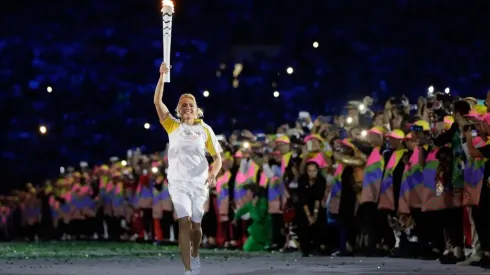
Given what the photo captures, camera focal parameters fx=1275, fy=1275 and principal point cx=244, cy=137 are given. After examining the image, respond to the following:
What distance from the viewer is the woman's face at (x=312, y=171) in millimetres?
23258

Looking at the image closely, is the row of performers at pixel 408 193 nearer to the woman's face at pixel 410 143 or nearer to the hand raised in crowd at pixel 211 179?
the woman's face at pixel 410 143

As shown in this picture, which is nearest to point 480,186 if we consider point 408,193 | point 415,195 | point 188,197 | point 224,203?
point 415,195

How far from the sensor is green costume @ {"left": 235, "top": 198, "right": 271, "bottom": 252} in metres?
25.8

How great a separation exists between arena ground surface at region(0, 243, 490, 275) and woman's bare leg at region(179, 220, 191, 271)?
49.3 inches

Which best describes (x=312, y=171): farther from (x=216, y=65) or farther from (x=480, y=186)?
(x=216, y=65)

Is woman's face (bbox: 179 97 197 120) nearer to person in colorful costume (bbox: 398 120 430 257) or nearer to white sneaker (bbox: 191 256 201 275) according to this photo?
white sneaker (bbox: 191 256 201 275)

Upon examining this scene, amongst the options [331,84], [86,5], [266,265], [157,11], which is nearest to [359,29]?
[331,84]

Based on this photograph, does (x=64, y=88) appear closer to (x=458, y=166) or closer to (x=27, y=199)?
(x=27, y=199)

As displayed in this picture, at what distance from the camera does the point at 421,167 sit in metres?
20.4

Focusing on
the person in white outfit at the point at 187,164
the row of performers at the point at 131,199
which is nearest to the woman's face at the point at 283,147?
the row of performers at the point at 131,199

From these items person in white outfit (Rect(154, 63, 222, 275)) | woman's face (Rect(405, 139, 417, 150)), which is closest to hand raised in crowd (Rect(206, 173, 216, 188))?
person in white outfit (Rect(154, 63, 222, 275))

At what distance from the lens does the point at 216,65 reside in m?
52.5

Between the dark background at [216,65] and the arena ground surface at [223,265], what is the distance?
44.2 feet

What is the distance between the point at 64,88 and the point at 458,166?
142 ft
